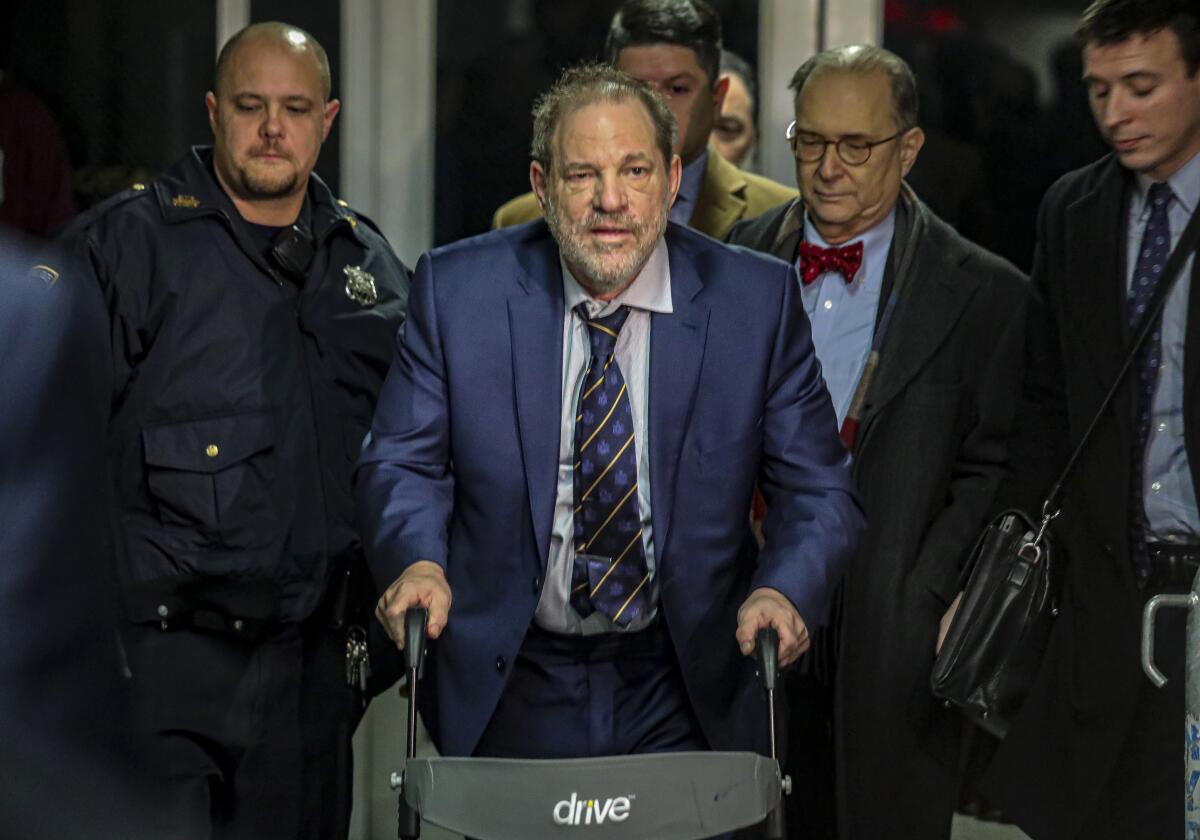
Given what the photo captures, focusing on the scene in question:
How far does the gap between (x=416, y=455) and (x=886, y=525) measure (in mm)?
1151

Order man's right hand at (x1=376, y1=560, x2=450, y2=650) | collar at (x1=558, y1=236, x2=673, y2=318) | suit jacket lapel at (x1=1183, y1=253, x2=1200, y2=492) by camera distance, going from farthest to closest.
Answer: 1. suit jacket lapel at (x1=1183, y1=253, x2=1200, y2=492)
2. collar at (x1=558, y1=236, x2=673, y2=318)
3. man's right hand at (x1=376, y1=560, x2=450, y2=650)

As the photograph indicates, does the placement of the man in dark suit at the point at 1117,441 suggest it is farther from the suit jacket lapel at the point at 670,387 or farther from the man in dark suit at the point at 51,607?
the man in dark suit at the point at 51,607

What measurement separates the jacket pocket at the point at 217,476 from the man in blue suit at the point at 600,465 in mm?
698

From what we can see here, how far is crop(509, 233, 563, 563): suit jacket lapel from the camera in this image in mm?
3361

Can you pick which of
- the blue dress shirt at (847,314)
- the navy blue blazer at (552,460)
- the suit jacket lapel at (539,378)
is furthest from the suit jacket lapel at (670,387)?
the blue dress shirt at (847,314)

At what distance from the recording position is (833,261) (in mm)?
4234

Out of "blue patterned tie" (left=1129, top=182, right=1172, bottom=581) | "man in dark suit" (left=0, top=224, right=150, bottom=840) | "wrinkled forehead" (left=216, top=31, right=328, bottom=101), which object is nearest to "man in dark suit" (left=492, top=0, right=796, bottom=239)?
"wrinkled forehead" (left=216, top=31, right=328, bottom=101)

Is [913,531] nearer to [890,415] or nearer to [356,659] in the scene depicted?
[890,415]

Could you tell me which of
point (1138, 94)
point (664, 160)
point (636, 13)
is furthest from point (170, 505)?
point (1138, 94)

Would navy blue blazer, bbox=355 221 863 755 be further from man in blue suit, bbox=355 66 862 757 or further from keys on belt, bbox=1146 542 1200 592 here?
keys on belt, bbox=1146 542 1200 592

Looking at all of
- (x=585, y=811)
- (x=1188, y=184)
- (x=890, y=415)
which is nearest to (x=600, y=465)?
(x=585, y=811)

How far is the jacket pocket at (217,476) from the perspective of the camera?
13.2 ft

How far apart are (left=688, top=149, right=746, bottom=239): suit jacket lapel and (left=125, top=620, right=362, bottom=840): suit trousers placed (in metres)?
1.32

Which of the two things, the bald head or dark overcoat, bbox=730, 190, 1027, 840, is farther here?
the bald head
